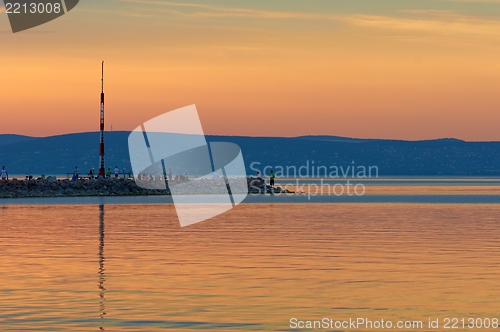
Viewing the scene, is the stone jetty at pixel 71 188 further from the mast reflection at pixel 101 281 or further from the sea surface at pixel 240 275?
the mast reflection at pixel 101 281

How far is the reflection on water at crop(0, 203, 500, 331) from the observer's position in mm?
16656

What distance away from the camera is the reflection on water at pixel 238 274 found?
1666cm

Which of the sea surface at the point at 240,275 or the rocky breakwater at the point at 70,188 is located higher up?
the sea surface at the point at 240,275

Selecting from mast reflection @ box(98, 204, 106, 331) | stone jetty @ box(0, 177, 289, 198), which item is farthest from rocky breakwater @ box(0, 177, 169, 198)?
mast reflection @ box(98, 204, 106, 331)

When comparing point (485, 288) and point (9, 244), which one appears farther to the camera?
point (9, 244)

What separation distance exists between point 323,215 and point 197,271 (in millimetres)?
27031

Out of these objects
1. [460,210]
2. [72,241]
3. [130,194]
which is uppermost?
[72,241]

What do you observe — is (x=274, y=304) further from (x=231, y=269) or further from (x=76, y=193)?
(x=76, y=193)

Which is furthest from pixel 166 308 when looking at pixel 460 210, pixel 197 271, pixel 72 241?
pixel 460 210

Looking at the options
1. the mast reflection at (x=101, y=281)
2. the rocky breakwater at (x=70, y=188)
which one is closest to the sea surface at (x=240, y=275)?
the mast reflection at (x=101, y=281)

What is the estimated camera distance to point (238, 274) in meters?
22.6

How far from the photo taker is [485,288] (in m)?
19.9

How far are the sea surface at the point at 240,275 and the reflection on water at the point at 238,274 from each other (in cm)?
3

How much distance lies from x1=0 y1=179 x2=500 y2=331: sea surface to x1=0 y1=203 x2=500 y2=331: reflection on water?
1.3 inches
